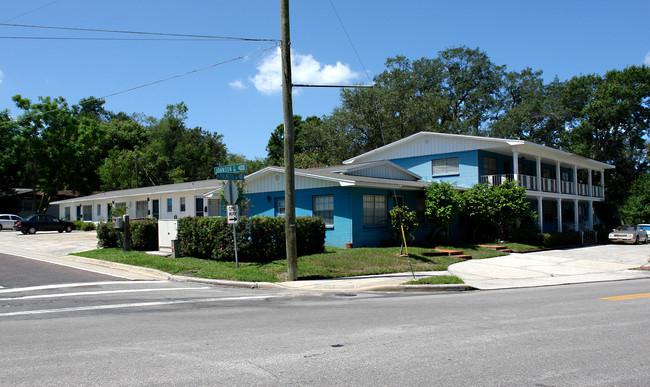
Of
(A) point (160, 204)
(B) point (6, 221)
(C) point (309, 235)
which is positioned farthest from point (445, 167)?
(B) point (6, 221)

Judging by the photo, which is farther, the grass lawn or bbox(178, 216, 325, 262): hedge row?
bbox(178, 216, 325, 262): hedge row

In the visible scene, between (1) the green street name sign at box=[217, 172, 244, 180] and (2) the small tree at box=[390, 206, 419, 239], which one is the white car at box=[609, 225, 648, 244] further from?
(1) the green street name sign at box=[217, 172, 244, 180]

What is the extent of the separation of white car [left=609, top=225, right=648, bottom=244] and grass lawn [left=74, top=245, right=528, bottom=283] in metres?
19.2

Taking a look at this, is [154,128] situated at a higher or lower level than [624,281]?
higher

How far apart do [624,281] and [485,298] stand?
6928 mm

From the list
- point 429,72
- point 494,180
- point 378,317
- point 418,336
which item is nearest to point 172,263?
point 378,317

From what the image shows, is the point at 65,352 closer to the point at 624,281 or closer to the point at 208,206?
the point at 624,281

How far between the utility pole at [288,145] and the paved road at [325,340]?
276cm

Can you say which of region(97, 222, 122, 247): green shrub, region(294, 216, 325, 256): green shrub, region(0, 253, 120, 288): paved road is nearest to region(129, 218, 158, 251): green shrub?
region(97, 222, 122, 247): green shrub

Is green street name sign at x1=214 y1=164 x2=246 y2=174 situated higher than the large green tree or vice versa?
the large green tree

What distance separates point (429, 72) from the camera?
201ft

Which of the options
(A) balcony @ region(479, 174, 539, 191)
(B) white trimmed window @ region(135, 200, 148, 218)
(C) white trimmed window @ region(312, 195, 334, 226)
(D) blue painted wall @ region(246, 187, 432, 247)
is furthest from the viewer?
(B) white trimmed window @ region(135, 200, 148, 218)

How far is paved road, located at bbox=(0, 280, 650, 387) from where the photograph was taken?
500 centimetres

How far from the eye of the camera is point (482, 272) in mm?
16656
